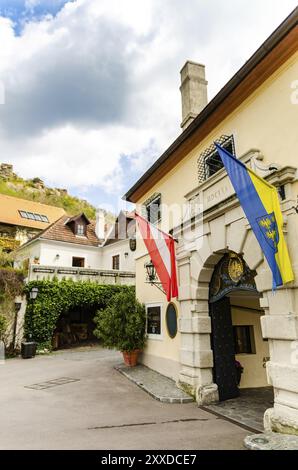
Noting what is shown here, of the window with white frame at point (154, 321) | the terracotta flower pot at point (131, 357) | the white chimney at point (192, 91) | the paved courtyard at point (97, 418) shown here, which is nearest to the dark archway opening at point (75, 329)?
the terracotta flower pot at point (131, 357)

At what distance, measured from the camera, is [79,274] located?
18.9 m

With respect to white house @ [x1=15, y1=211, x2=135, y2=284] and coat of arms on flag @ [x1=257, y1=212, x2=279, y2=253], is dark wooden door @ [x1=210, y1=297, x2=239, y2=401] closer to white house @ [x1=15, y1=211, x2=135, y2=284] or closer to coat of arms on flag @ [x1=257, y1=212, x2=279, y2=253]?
coat of arms on flag @ [x1=257, y1=212, x2=279, y2=253]

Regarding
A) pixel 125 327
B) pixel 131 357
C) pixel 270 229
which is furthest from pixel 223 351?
pixel 131 357

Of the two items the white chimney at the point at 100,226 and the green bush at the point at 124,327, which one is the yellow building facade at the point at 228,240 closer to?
the green bush at the point at 124,327

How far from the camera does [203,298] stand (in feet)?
28.2

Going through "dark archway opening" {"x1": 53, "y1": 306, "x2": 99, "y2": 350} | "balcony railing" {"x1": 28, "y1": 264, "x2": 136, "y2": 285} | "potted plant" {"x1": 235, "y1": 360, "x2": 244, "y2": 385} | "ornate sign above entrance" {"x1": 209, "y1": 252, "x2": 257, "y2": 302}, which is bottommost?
"potted plant" {"x1": 235, "y1": 360, "x2": 244, "y2": 385}

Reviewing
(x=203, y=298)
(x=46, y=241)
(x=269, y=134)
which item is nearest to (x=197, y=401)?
(x=203, y=298)

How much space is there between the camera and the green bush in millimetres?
11641

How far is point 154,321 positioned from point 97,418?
5.14m

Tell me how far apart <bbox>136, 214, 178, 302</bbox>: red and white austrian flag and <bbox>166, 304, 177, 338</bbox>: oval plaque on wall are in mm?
684

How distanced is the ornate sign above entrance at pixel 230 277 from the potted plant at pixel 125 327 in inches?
159

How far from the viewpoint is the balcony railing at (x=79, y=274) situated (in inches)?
687

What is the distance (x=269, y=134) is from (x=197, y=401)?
649 cm

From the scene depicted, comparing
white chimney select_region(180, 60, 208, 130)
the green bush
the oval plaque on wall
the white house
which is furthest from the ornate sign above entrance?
the white house
